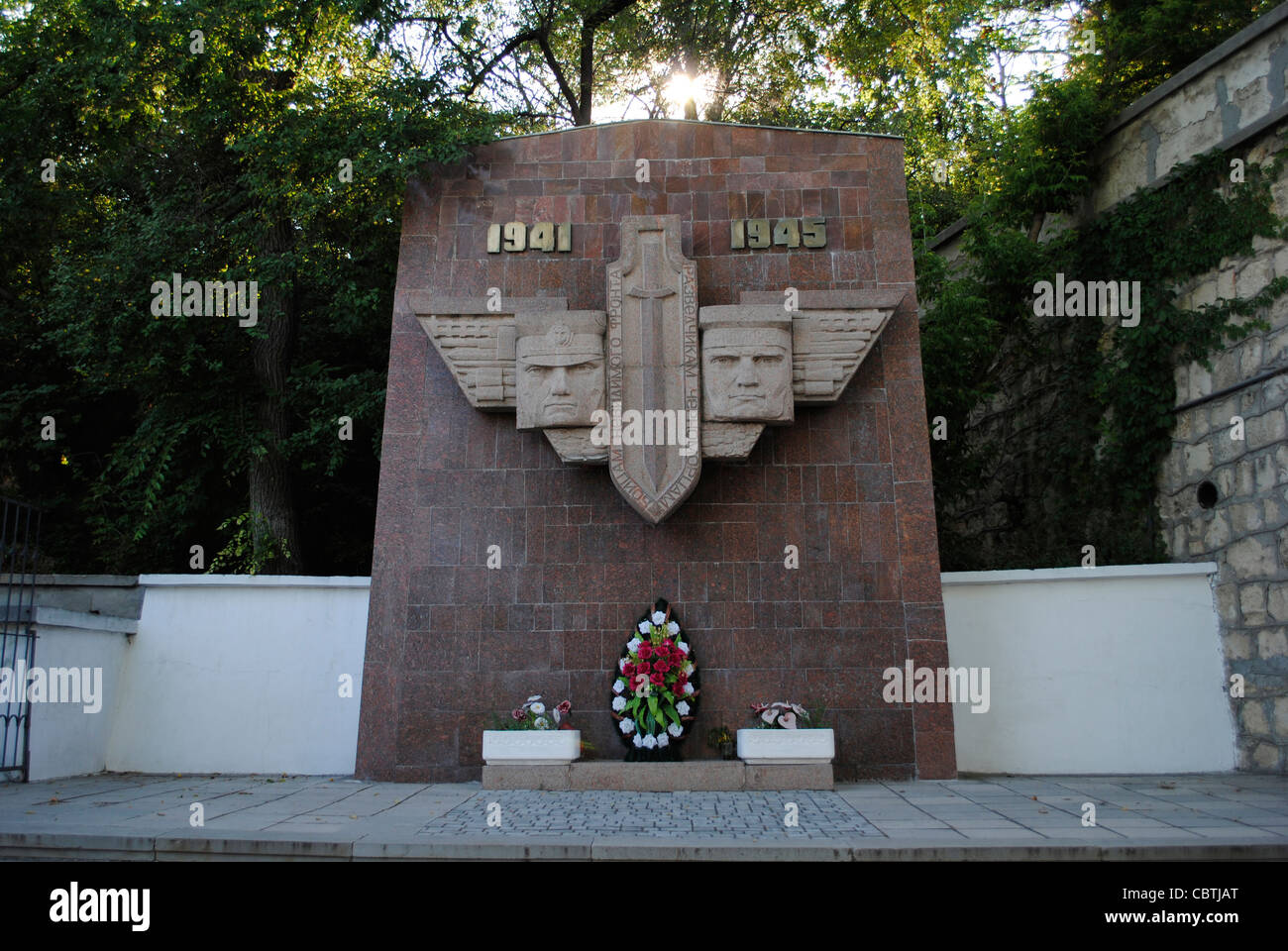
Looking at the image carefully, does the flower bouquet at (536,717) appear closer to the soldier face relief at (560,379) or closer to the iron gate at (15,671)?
the soldier face relief at (560,379)

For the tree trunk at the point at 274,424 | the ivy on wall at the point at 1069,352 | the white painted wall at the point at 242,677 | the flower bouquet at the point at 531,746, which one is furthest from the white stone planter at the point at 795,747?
the tree trunk at the point at 274,424

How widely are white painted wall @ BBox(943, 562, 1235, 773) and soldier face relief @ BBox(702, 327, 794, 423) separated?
8.39 ft

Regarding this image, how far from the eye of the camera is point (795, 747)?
8.17 metres

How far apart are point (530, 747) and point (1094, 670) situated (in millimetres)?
5201

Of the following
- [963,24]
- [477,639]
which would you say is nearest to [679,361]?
[477,639]

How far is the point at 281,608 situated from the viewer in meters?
9.70

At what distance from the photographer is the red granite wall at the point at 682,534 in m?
8.83

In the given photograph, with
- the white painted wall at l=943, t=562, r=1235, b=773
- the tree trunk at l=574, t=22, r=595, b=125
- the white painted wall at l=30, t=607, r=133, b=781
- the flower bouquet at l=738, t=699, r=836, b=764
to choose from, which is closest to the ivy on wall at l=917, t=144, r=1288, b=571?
the white painted wall at l=943, t=562, r=1235, b=773

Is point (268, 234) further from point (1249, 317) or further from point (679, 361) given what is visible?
point (1249, 317)

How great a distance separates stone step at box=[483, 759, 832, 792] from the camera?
8102 millimetres

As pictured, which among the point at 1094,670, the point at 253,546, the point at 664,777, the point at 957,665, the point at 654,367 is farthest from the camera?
the point at 253,546

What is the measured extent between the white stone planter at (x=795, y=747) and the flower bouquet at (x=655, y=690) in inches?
26.8

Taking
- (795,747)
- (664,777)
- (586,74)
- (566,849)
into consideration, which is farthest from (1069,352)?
(566,849)

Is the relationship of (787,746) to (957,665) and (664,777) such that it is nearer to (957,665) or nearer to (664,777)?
(664,777)
